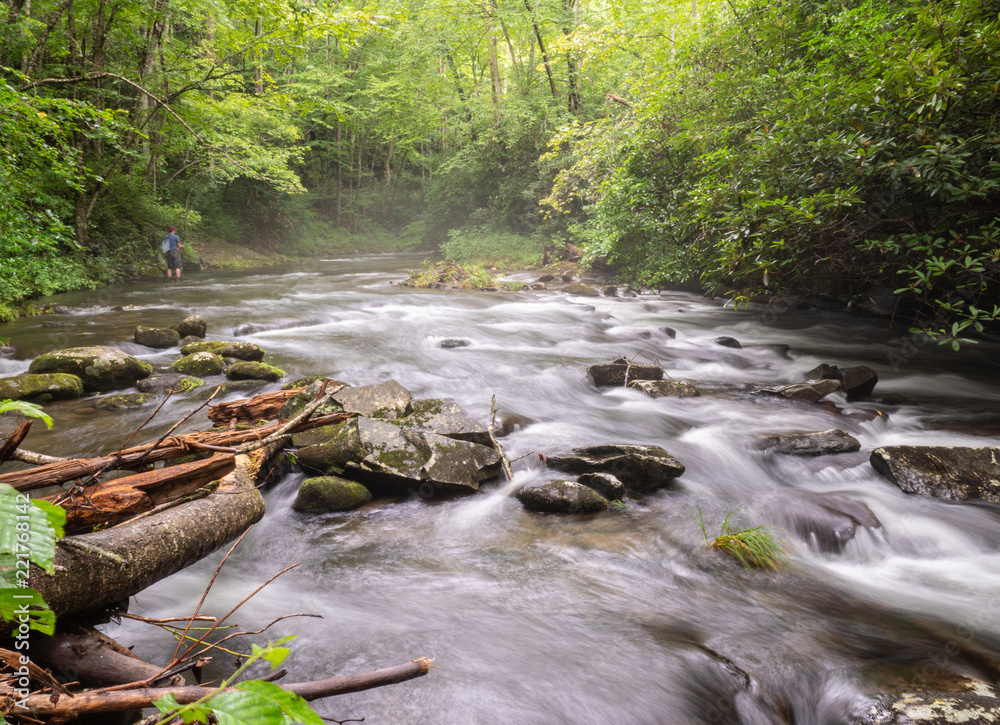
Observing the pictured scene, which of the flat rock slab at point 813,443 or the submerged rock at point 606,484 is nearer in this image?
the submerged rock at point 606,484

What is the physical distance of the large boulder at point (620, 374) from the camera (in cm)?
823

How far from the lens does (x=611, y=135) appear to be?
12.3 meters

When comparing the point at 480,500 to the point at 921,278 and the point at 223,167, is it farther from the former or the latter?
the point at 223,167

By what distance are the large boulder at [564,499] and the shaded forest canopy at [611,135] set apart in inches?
161

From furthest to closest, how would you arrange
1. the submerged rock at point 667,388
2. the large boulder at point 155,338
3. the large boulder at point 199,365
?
the large boulder at point 155,338
the submerged rock at point 667,388
the large boulder at point 199,365

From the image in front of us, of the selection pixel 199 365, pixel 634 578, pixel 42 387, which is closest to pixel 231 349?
pixel 199 365

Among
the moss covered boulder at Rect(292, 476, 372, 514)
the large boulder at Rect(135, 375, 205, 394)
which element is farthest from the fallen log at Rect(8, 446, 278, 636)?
the large boulder at Rect(135, 375, 205, 394)

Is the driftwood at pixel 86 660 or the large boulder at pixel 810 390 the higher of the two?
the driftwood at pixel 86 660

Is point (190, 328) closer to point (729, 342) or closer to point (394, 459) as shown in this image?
point (394, 459)

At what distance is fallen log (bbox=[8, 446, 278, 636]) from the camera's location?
2.03 m

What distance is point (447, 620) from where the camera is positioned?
3.22 m

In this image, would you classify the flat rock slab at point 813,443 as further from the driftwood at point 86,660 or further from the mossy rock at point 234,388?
the mossy rock at point 234,388

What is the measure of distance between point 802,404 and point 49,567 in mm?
8166

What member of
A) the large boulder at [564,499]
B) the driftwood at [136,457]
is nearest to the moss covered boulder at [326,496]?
the driftwood at [136,457]
